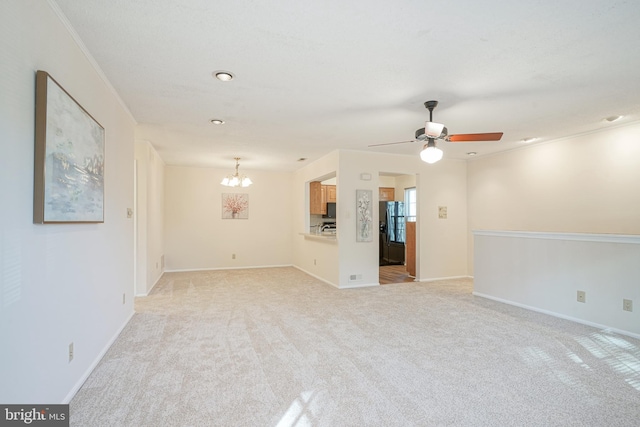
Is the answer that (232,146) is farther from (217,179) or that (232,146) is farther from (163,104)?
(217,179)

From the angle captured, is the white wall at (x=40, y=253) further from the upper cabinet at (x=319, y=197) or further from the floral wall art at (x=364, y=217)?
the upper cabinet at (x=319, y=197)

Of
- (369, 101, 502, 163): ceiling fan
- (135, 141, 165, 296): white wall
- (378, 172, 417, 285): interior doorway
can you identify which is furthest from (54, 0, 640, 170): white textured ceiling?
(378, 172, 417, 285): interior doorway

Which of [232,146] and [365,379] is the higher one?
[232,146]

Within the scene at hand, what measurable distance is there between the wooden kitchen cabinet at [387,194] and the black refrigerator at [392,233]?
256mm

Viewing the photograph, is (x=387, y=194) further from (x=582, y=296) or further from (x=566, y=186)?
(x=582, y=296)

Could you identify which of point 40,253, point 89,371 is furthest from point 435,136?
point 89,371

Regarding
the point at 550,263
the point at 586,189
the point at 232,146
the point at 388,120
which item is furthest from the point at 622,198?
the point at 232,146

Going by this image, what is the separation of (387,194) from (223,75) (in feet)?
22.7

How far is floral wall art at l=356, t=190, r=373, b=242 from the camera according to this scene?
18.9 feet

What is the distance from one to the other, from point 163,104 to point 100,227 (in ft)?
4.97

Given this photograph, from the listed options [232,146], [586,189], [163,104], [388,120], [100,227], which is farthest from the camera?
[232,146]

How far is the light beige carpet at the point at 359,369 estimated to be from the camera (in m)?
1.97

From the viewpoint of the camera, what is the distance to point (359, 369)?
2568 mm

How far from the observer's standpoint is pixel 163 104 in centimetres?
346
